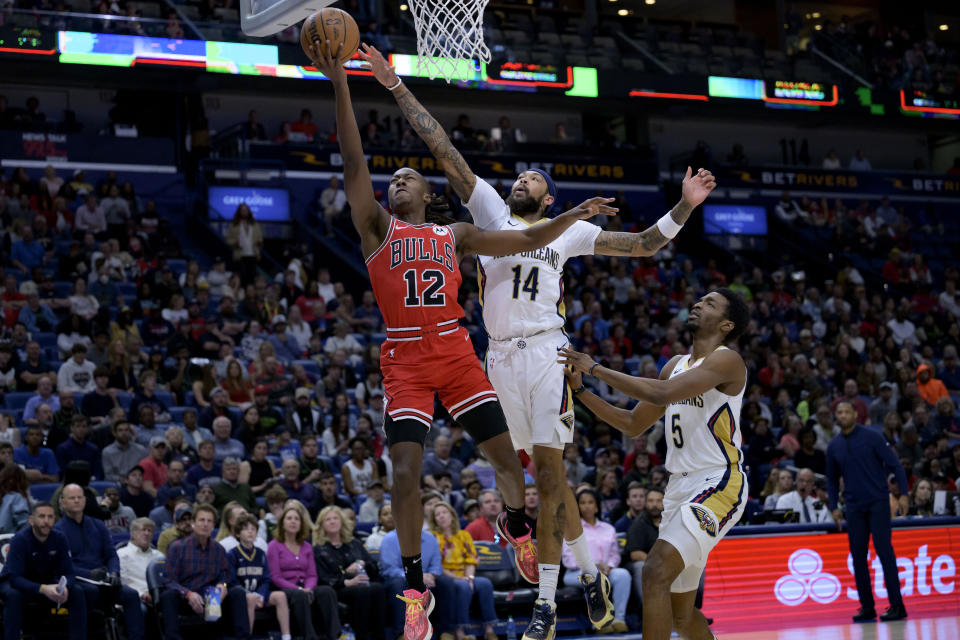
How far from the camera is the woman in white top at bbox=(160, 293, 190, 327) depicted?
17.0 meters

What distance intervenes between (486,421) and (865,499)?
7140 mm

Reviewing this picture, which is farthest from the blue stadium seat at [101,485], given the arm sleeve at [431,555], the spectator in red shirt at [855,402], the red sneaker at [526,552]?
the spectator in red shirt at [855,402]

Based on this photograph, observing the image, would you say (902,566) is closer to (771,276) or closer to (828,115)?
(771,276)

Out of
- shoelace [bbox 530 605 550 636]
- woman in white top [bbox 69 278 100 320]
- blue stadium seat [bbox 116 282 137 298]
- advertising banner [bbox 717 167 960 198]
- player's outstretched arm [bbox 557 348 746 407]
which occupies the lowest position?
shoelace [bbox 530 605 550 636]

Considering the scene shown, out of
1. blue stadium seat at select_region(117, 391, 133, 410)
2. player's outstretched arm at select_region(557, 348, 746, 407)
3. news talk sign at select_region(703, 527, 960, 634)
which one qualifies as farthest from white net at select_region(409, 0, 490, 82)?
blue stadium seat at select_region(117, 391, 133, 410)

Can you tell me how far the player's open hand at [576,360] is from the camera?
6.63 meters

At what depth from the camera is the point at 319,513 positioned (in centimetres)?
1213

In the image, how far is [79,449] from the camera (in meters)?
13.2

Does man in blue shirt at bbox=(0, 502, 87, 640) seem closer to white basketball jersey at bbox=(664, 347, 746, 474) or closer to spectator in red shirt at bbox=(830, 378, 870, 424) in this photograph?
white basketball jersey at bbox=(664, 347, 746, 474)

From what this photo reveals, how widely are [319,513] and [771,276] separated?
610 inches

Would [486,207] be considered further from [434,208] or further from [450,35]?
[450,35]

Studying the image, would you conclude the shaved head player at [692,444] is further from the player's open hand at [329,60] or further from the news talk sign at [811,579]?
the news talk sign at [811,579]

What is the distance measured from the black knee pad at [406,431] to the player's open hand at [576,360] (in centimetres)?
93

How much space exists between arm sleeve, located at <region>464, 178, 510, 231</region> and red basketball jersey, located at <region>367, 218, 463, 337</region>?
765 mm
